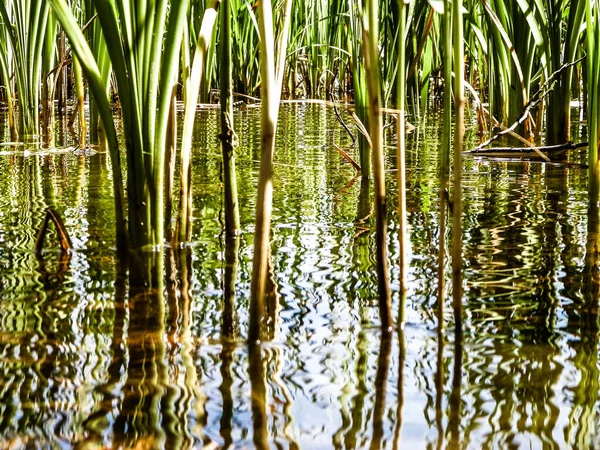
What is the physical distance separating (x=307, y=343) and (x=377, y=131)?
0.99ft

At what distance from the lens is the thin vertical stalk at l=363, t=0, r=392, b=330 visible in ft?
3.41

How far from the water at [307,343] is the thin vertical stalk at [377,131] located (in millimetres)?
60

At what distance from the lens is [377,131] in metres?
1.05

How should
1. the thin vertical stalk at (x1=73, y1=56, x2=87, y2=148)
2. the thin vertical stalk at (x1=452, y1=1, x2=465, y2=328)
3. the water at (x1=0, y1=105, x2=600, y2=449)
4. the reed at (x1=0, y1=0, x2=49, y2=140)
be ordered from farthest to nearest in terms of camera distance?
the reed at (x1=0, y1=0, x2=49, y2=140)
the thin vertical stalk at (x1=73, y1=56, x2=87, y2=148)
the thin vertical stalk at (x1=452, y1=1, x2=465, y2=328)
the water at (x1=0, y1=105, x2=600, y2=449)

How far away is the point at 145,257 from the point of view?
1.47 metres

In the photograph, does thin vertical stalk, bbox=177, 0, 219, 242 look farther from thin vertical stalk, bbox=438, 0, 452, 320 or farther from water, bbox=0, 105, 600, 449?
thin vertical stalk, bbox=438, 0, 452, 320

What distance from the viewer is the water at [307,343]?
33.8 inches

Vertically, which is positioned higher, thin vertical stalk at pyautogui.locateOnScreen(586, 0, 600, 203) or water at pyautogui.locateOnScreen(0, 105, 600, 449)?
thin vertical stalk at pyautogui.locateOnScreen(586, 0, 600, 203)

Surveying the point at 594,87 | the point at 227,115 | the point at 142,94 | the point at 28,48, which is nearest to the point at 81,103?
the point at 28,48

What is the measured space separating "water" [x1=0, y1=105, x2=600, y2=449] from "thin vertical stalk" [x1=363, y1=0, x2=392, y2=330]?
60 millimetres

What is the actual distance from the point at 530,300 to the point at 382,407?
0.48m

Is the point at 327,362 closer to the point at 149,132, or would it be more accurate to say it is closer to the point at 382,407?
the point at 382,407

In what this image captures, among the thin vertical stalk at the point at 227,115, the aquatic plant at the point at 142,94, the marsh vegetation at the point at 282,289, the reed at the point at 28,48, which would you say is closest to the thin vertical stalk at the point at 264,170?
the marsh vegetation at the point at 282,289

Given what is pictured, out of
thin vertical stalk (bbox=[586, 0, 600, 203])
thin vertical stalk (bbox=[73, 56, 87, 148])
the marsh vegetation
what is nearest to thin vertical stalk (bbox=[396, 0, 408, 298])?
the marsh vegetation
